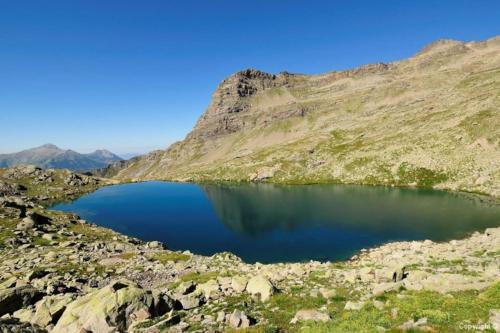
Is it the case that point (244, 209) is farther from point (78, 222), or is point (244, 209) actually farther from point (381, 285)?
point (381, 285)

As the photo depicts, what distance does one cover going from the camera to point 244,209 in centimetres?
9500

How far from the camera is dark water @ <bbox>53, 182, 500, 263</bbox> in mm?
57219

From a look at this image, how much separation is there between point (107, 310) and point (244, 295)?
10.2 meters

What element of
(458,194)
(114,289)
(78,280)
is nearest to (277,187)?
(458,194)

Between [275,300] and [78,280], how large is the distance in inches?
900

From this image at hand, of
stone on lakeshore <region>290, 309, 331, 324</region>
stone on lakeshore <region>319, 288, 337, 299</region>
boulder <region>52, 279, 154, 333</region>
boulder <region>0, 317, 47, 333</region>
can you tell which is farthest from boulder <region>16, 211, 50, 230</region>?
stone on lakeshore <region>290, 309, 331, 324</region>

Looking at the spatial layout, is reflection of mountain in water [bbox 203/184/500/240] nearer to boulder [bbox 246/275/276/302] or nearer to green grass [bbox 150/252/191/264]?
green grass [bbox 150/252/191/264]

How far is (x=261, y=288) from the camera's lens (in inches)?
981

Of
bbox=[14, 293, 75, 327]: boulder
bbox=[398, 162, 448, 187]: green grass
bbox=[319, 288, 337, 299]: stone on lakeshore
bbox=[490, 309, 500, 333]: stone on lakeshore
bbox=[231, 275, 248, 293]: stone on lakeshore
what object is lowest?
bbox=[14, 293, 75, 327]: boulder

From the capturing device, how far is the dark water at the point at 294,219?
188ft

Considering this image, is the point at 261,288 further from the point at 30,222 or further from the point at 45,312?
the point at 30,222

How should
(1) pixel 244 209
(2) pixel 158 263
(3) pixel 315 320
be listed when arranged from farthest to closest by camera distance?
(1) pixel 244 209 < (2) pixel 158 263 < (3) pixel 315 320

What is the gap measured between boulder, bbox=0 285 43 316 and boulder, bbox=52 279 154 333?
16.9 feet

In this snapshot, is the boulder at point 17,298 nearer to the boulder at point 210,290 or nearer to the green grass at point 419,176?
the boulder at point 210,290
